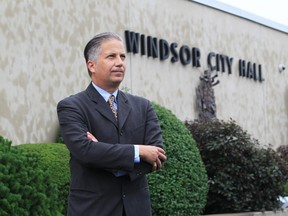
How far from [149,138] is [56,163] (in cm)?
445

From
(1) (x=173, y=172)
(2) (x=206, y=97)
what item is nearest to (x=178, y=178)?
(1) (x=173, y=172)

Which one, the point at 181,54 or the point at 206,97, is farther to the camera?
the point at 206,97

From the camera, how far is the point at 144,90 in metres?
12.6

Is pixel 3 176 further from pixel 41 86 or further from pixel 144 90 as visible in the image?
pixel 144 90

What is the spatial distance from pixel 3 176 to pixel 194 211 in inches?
175

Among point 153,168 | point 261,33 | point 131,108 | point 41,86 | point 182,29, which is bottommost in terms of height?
point 153,168

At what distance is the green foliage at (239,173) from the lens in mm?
10203

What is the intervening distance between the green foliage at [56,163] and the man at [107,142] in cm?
390

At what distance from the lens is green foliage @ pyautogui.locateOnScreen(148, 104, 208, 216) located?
868cm

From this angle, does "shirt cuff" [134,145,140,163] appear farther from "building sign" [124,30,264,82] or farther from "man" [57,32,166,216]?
"building sign" [124,30,264,82]

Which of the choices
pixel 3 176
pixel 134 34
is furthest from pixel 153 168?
pixel 134 34

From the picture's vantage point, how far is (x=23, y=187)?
525 cm

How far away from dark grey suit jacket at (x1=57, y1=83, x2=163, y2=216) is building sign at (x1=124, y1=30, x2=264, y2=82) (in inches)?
325

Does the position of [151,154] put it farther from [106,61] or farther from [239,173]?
[239,173]
